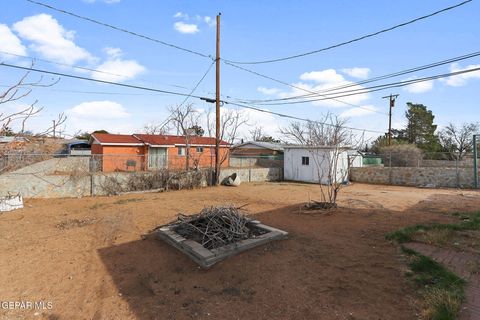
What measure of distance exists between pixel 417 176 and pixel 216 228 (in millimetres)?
16344

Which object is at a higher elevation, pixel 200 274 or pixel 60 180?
pixel 60 180

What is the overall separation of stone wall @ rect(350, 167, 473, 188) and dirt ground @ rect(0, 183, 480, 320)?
35.9 ft

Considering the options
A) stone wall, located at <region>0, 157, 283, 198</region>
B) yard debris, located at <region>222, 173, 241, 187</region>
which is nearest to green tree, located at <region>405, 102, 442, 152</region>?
yard debris, located at <region>222, 173, 241, 187</region>

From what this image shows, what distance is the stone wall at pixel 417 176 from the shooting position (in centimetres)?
Answer: 1567

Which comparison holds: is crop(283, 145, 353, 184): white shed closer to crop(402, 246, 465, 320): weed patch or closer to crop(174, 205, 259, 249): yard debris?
crop(174, 205, 259, 249): yard debris

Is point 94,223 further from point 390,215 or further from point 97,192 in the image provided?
point 390,215

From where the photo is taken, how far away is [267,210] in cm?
893

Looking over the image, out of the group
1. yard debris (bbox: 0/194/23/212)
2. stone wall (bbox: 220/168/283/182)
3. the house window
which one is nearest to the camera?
yard debris (bbox: 0/194/23/212)

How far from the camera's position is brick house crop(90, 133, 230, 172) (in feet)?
51.2

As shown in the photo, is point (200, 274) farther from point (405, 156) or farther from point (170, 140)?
point (405, 156)

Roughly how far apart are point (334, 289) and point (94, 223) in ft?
20.6

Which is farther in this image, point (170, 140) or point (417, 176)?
point (170, 140)

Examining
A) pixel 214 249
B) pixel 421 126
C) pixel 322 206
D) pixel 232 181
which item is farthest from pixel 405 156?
pixel 214 249

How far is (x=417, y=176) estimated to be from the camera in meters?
17.0
